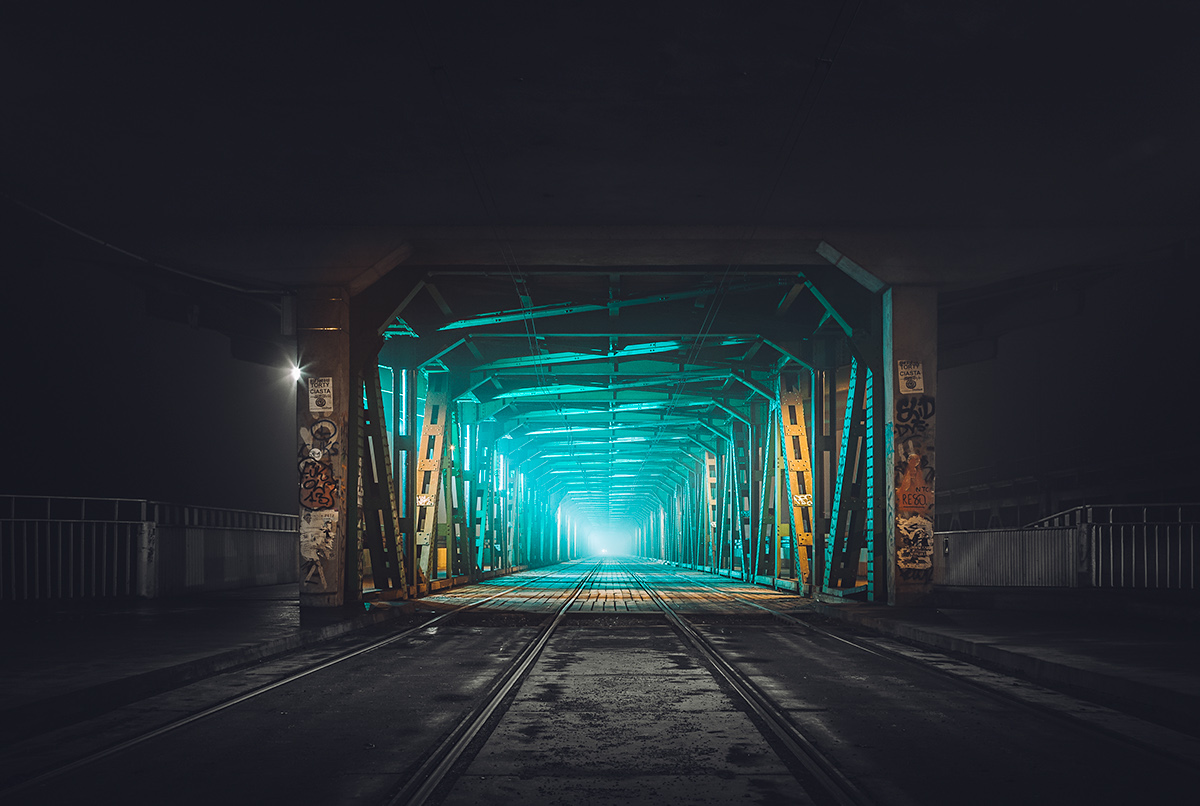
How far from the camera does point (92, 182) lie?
14.5m

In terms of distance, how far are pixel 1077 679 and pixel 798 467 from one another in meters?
17.7

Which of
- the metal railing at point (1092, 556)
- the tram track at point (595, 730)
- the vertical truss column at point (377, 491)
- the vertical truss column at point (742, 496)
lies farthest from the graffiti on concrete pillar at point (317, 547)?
the vertical truss column at point (742, 496)

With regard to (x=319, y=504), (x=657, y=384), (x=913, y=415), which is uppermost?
(x=657, y=384)

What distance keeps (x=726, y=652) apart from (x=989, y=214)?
872 cm

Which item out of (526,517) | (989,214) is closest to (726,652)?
(989,214)

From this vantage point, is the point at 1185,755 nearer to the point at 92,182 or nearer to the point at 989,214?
the point at 989,214

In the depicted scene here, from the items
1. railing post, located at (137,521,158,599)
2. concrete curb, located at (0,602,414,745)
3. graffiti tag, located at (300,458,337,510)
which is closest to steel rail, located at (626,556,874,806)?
concrete curb, located at (0,602,414,745)

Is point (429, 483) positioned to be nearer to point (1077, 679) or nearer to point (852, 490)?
point (852, 490)

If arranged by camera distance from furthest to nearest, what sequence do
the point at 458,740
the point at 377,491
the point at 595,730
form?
the point at 377,491 → the point at 595,730 → the point at 458,740

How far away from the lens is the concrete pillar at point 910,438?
1686 centimetres

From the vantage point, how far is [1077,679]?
8586 millimetres

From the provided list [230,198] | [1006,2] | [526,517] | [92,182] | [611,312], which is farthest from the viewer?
[526,517]

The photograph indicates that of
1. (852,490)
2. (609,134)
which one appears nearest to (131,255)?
(609,134)

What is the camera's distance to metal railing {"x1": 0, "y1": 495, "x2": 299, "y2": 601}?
17141 mm
